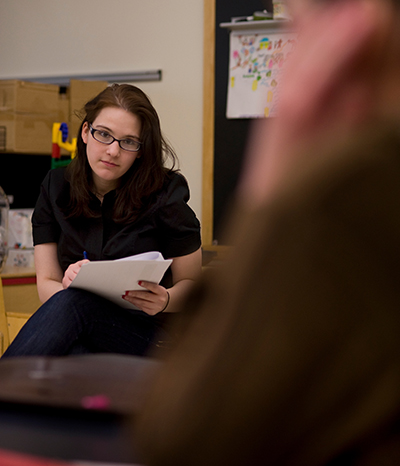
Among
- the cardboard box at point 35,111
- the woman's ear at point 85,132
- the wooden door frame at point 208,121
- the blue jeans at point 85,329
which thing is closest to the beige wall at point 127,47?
the wooden door frame at point 208,121

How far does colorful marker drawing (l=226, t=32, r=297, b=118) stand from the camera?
8.94 ft

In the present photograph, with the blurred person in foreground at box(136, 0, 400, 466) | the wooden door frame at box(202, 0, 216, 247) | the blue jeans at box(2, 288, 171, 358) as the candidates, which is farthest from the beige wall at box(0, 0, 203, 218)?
the blurred person in foreground at box(136, 0, 400, 466)

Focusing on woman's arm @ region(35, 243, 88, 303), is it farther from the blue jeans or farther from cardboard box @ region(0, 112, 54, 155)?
cardboard box @ region(0, 112, 54, 155)

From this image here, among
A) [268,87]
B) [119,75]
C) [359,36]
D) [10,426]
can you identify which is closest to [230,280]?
[359,36]

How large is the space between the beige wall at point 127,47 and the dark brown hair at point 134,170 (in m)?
1.30

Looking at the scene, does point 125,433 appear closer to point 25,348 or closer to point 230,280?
point 230,280

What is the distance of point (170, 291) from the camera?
4.91 feet

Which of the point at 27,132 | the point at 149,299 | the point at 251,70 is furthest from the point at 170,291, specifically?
the point at 251,70

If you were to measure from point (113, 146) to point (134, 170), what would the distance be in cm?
11

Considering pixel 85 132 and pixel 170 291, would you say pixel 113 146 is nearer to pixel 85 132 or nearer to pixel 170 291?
pixel 85 132

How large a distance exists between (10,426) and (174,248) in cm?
108

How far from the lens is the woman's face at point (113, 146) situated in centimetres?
156

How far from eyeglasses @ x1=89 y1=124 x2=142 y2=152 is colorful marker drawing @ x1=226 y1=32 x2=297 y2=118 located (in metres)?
1.24

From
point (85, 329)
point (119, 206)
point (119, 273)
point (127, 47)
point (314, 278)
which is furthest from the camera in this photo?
point (127, 47)
